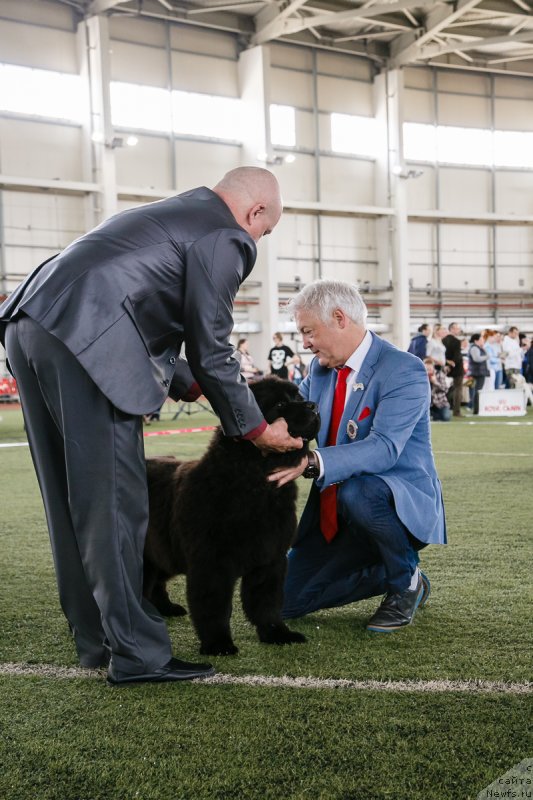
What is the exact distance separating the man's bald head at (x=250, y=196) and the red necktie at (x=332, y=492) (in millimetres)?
843

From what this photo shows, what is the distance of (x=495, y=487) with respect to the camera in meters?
6.50

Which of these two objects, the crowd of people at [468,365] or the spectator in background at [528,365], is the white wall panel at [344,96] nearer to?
the crowd of people at [468,365]

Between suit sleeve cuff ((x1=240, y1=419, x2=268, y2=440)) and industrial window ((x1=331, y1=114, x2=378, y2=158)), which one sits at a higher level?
industrial window ((x1=331, y1=114, x2=378, y2=158))

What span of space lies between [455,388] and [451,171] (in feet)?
41.7

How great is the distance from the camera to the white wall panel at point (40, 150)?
19.9 meters

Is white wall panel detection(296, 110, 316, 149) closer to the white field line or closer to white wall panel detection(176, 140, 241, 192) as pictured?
white wall panel detection(176, 140, 241, 192)

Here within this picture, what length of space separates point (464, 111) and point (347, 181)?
14.7ft

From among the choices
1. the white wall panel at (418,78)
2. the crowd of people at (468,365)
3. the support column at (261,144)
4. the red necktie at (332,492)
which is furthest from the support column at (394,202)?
the red necktie at (332,492)

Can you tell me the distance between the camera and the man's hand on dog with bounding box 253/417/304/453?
2680 mm

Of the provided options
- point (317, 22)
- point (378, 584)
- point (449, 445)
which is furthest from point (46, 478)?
point (317, 22)

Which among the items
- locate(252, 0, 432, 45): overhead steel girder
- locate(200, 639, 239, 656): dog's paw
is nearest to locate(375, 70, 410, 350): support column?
locate(252, 0, 432, 45): overhead steel girder

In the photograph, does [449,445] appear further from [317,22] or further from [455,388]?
[317,22]

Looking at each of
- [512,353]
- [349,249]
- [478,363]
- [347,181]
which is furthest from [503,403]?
[347,181]

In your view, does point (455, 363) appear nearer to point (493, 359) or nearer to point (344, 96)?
point (493, 359)
